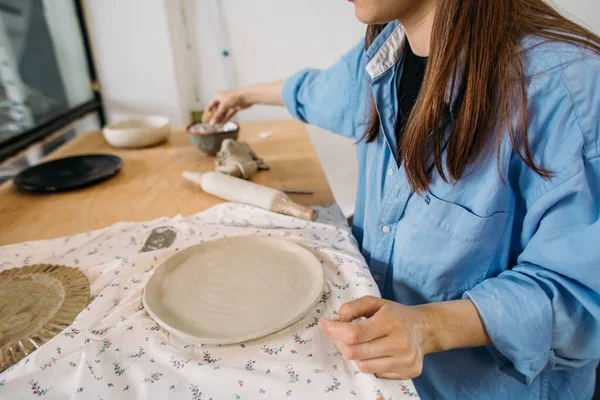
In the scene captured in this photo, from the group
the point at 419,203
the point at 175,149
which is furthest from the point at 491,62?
the point at 175,149

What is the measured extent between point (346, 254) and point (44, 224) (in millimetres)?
663

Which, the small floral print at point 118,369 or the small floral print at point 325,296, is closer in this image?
the small floral print at point 118,369

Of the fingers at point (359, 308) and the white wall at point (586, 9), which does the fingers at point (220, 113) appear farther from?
the white wall at point (586, 9)

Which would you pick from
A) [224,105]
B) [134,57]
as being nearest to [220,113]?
[224,105]

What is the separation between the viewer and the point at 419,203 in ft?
2.29

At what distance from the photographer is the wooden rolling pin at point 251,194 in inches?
33.3

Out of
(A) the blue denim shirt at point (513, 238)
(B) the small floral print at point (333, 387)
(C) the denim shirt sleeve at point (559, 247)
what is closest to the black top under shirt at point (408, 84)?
(A) the blue denim shirt at point (513, 238)

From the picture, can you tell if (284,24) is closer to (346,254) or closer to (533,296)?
(346,254)

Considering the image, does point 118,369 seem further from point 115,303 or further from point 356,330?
point 356,330

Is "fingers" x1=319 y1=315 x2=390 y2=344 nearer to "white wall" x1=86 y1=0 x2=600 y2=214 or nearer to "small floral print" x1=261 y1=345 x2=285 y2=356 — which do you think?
"small floral print" x1=261 y1=345 x2=285 y2=356

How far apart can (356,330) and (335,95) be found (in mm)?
665

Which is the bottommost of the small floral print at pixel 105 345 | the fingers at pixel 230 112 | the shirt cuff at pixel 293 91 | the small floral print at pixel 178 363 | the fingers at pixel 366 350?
the small floral print at pixel 178 363

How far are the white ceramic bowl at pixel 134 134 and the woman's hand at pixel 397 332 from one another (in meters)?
1.04

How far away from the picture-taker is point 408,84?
813 millimetres
